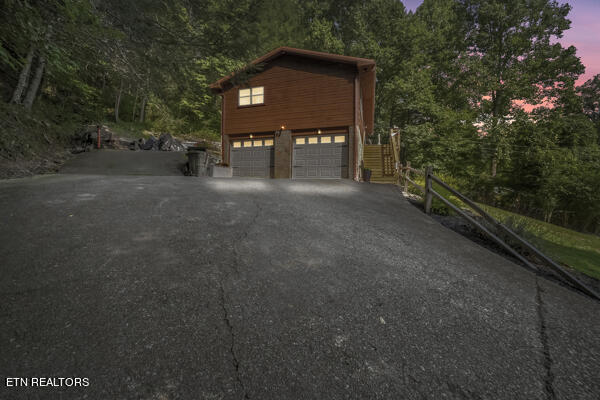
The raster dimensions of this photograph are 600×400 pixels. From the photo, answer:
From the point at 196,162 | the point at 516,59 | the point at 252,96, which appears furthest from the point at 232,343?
the point at 516,59

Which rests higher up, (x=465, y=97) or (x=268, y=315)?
(x=465, y=97)

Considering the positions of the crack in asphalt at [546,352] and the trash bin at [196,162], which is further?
the trash bin at [196,162]

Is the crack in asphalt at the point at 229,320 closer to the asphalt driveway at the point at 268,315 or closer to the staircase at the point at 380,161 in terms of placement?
the asphalt driveway at the point at 268,315

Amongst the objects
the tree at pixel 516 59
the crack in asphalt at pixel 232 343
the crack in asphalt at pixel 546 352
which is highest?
the tree at pixel 516 59

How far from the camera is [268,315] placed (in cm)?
210

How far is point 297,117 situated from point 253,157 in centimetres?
333

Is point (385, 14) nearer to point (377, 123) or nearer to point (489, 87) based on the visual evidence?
point (377, 123)

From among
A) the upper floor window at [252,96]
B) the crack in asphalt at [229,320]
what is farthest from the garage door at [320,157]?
the crack in asphalt at [229,320]

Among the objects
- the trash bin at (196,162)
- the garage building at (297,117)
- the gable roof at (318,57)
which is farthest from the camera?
the garage building at (297,117)

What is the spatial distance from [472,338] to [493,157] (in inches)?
1067

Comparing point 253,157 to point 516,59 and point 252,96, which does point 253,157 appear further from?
point 516,59

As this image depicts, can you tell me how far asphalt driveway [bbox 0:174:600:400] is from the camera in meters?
1.57

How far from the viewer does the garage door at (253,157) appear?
1321 cm

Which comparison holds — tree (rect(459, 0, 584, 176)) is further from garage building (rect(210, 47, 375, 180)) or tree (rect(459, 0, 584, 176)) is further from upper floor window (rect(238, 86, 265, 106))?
upper floor window (rect(238, 86, 265, 106))
